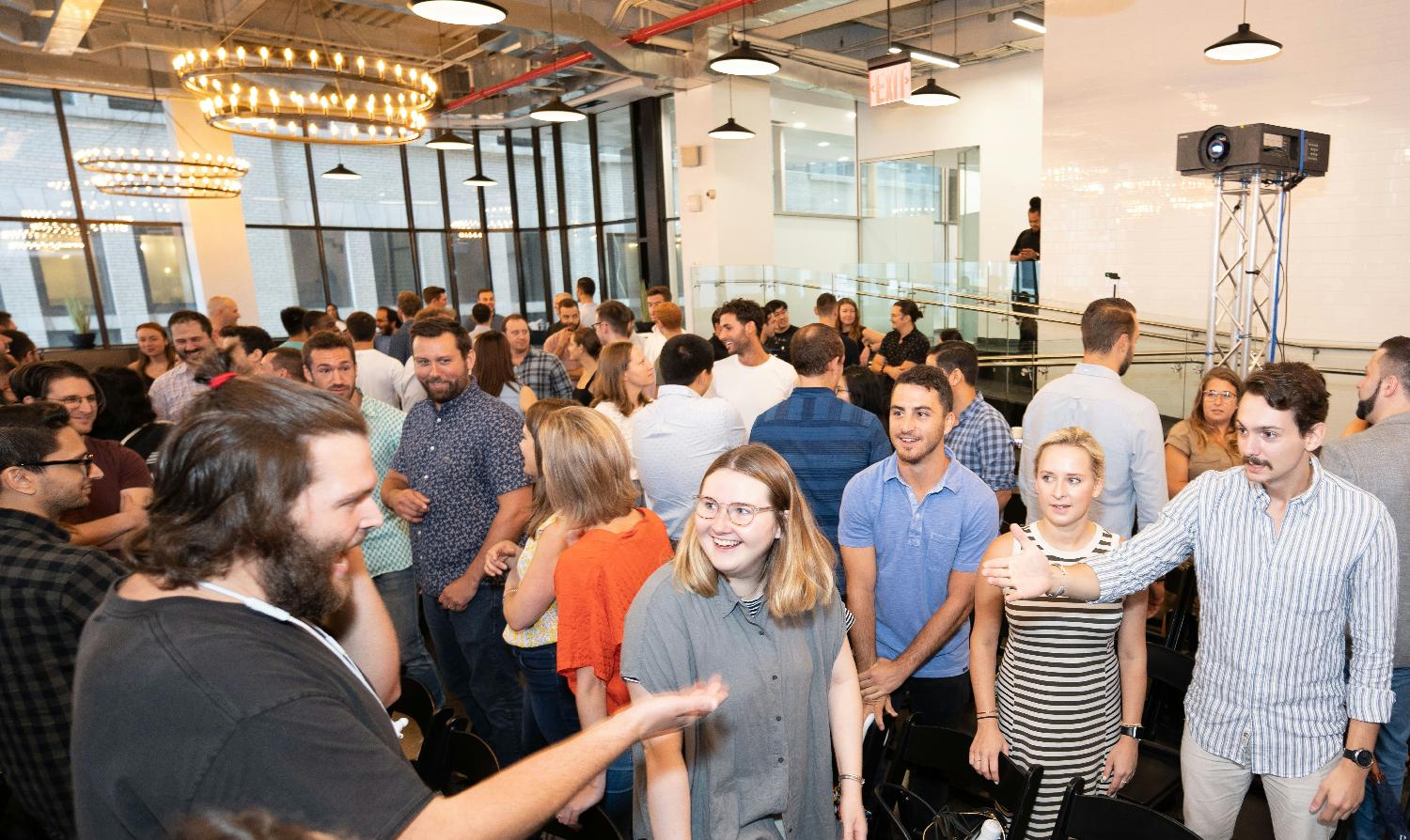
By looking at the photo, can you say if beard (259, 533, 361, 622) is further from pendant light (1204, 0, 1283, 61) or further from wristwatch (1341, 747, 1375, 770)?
pendant light (1204, 0, 1283, 61)

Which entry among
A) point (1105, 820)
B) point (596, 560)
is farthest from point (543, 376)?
point (1105, 820)

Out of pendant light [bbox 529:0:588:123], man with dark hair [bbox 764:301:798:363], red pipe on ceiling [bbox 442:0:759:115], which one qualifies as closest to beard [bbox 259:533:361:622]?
man with dark hair [bbox 764:301:798:363]

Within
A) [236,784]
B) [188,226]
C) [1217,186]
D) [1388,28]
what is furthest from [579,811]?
[188,226]

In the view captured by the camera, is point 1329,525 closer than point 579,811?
Yes

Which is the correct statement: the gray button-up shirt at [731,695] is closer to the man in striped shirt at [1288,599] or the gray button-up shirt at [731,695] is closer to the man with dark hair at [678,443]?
the man in striped shirt at [1288,599]

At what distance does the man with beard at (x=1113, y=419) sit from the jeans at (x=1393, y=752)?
891 mm

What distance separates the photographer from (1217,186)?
18.5 feet

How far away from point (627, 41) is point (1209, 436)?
300 inches

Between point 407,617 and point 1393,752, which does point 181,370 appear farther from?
point 1393,752

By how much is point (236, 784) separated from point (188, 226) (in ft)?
42.6

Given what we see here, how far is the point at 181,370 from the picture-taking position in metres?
4.84

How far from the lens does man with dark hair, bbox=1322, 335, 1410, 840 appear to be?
7.78 feet

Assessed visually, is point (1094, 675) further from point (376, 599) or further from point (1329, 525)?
point (376, 599)

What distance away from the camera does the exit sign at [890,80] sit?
690cm
